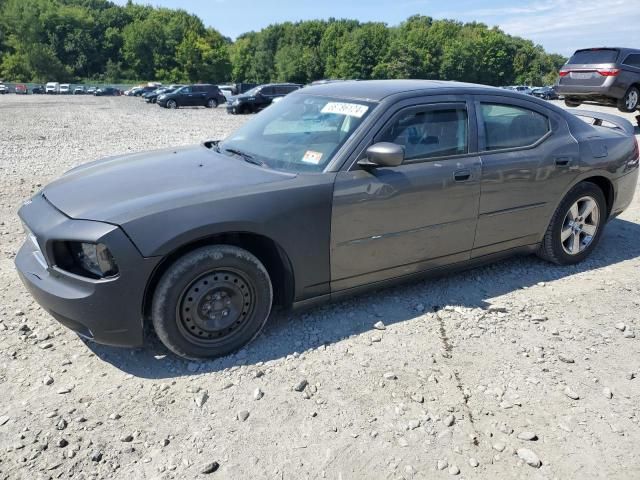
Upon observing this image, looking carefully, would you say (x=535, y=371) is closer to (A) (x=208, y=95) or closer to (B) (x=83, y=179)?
(B) (x=83, y=179)

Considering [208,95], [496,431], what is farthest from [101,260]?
[208,95]

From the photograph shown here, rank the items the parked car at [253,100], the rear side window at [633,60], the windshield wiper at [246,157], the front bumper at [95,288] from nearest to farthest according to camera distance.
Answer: the front bumper at [95,288], the windshield wiper at [246,157], the rear side window at [633,60], the parked car at [253,100]

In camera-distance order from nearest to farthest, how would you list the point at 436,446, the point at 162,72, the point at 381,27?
the point at 436,446 < the point at 162,72 < the point at 381,27

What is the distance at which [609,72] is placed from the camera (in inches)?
515

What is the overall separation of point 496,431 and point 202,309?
5.62ft

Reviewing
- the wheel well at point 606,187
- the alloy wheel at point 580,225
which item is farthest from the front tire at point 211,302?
the wheel well at point 606,187

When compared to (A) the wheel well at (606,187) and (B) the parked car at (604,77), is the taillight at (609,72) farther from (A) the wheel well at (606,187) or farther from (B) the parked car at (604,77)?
(A) the wheel well at (606,187)

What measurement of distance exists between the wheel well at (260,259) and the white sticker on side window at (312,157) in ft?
2.05

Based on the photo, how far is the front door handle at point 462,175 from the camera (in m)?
3.59

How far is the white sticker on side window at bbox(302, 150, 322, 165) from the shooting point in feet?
10.8

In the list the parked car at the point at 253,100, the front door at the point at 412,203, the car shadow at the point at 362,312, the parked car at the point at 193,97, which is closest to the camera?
the car shadow at the point at 362,312

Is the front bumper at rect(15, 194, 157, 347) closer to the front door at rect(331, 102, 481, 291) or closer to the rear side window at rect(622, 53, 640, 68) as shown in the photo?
the front door at rect(331, 102, 481, 291)

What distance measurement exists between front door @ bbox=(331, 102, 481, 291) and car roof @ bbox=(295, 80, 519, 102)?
156mm

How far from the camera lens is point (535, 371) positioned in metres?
3.01
